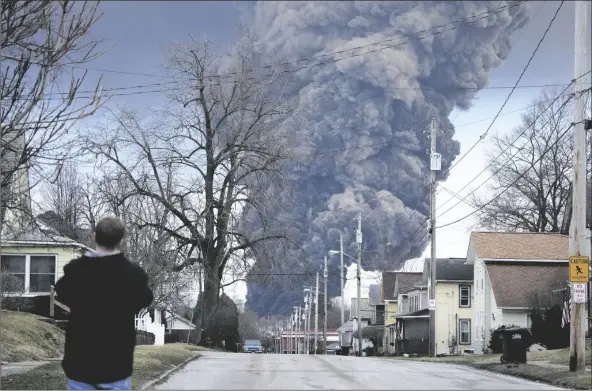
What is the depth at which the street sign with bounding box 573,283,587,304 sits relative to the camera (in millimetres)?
20938

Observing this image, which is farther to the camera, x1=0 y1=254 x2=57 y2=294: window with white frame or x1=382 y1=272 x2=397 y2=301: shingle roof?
x1=382 y1=272 x2=397 y2=301: shingle roof

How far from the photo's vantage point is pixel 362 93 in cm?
10688

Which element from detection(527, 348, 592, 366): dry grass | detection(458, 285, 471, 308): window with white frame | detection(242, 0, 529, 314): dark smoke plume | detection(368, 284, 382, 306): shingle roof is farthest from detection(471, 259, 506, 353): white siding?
detection(368, 284, 382, 306): shingle roof

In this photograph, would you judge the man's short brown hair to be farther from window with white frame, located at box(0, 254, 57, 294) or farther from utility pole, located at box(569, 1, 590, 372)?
window with white frame, located at box(0, 254, 57, 294)

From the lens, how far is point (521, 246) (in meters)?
50.4

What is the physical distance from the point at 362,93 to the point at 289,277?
6333cm

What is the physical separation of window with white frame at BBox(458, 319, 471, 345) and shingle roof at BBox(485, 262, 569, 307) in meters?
9.15

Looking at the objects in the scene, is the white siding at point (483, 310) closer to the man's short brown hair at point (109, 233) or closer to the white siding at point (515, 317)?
the white siding at point (515, 317)

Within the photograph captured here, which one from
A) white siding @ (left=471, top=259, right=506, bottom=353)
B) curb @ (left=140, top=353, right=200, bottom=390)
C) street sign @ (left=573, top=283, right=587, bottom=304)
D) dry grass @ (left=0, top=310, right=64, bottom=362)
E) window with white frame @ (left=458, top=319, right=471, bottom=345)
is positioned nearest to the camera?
curb @ (left=140, top=353, right=200, bottom=390)

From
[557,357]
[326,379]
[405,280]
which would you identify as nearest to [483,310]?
[557,357]

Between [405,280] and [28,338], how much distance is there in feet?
193

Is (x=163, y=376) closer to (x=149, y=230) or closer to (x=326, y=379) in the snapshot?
(x=326, y=379)

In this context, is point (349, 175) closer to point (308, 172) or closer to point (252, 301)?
point (308, 172)

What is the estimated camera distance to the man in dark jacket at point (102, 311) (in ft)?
20.9
